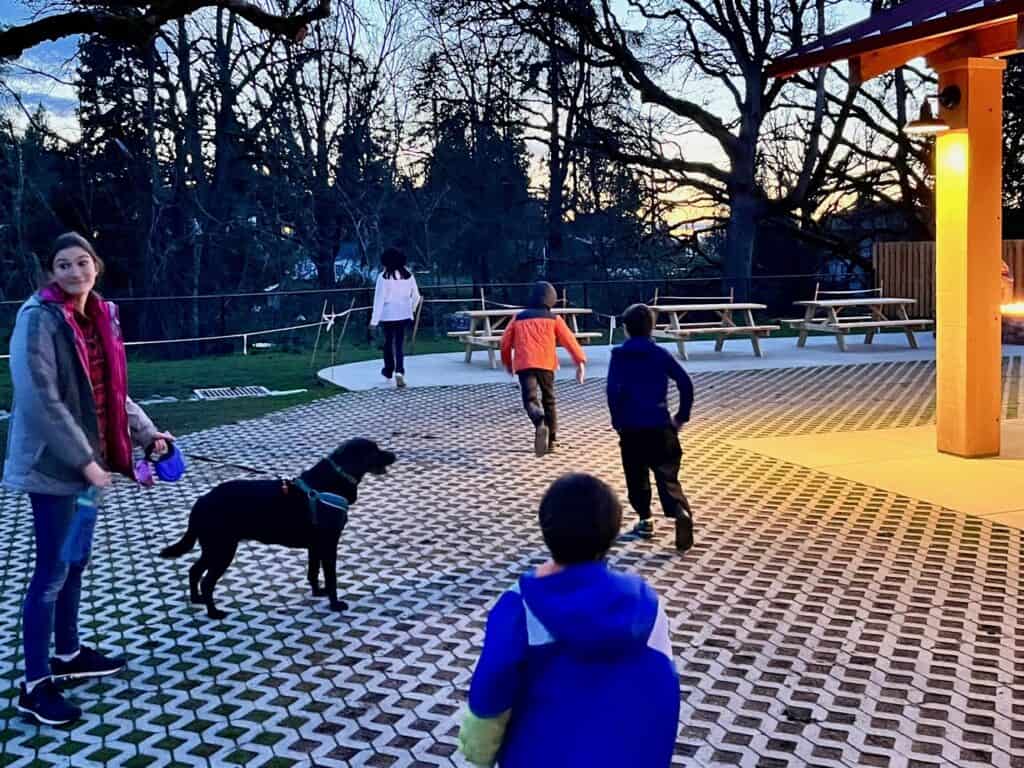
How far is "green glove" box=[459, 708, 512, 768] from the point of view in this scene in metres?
2.25

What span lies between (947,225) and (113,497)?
22.3ft

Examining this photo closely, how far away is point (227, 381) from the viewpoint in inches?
620

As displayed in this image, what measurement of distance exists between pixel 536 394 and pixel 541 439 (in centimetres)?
39

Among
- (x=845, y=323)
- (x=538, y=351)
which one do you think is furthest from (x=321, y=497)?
(x=845, y=323)

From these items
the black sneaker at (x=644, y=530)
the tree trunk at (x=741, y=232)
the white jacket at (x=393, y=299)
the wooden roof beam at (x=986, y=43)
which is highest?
the wooden roof beam at (x=986, y=43)

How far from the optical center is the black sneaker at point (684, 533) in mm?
6398

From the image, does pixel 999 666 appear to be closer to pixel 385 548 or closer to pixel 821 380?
pixel 385 548

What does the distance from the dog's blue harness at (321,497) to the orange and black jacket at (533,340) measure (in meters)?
3.85

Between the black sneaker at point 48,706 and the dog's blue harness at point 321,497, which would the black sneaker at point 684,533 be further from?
the black sneaker at point 48,706

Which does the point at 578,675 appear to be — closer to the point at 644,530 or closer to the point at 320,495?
the point at 320,495

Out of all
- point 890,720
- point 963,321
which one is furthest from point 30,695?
point 963,321

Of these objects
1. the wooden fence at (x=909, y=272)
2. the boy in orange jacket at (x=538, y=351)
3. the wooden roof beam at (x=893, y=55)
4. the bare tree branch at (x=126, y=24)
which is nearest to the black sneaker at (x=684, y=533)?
the boy in orange jacket at (x=538, y=351)

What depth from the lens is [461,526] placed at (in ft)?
23.5

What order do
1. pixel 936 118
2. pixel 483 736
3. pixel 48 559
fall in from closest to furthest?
1. pixel 483 736
2. pixel 48 559
3. pixel 936 118
